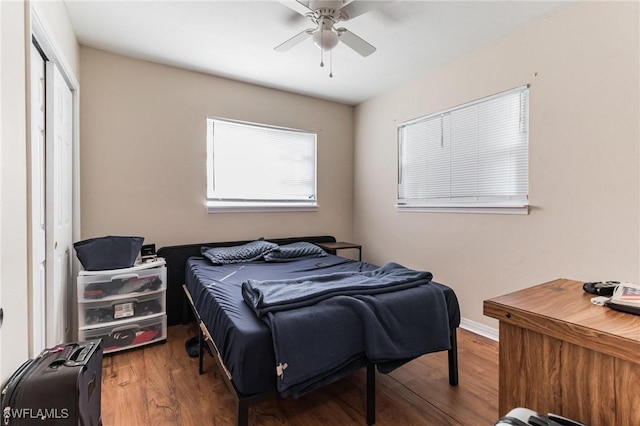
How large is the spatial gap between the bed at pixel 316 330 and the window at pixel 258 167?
4.57 feet

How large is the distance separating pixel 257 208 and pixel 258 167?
480 mm

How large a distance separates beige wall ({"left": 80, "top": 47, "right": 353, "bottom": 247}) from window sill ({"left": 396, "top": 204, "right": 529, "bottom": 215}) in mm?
1425

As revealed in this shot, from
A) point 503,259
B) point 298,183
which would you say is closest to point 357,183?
point 298,183

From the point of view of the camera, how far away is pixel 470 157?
2.83 meters

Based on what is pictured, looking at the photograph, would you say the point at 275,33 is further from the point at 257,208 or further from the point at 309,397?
the point at 309,397

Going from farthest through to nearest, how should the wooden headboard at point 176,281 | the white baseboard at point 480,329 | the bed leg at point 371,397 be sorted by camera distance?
the wooden headboard at point 176,281, the white baseboard at point 480,329, the bed leg at point 371,397

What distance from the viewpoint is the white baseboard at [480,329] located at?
2.62 m

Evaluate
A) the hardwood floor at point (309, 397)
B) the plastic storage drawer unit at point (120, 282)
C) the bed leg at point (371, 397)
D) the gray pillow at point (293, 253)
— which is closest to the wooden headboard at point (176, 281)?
the plastic storage drawer unit at point (120, 282)

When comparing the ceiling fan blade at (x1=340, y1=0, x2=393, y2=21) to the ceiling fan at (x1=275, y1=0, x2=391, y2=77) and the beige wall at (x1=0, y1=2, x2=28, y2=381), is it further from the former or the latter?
the beige wall at (x1=0, y1=2, x2=28, y2=381)

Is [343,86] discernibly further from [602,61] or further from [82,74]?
[82,74]

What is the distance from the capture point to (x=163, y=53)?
2.75 metres

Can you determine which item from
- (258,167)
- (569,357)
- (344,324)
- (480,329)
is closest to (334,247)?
(258,167)

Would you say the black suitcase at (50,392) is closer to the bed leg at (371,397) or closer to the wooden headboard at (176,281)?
the bed leg at (371,397)

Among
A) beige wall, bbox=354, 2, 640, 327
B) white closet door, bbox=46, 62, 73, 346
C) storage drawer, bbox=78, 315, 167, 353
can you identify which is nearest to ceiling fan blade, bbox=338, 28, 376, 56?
beige wall, bbox=354, 2, 640, 327
